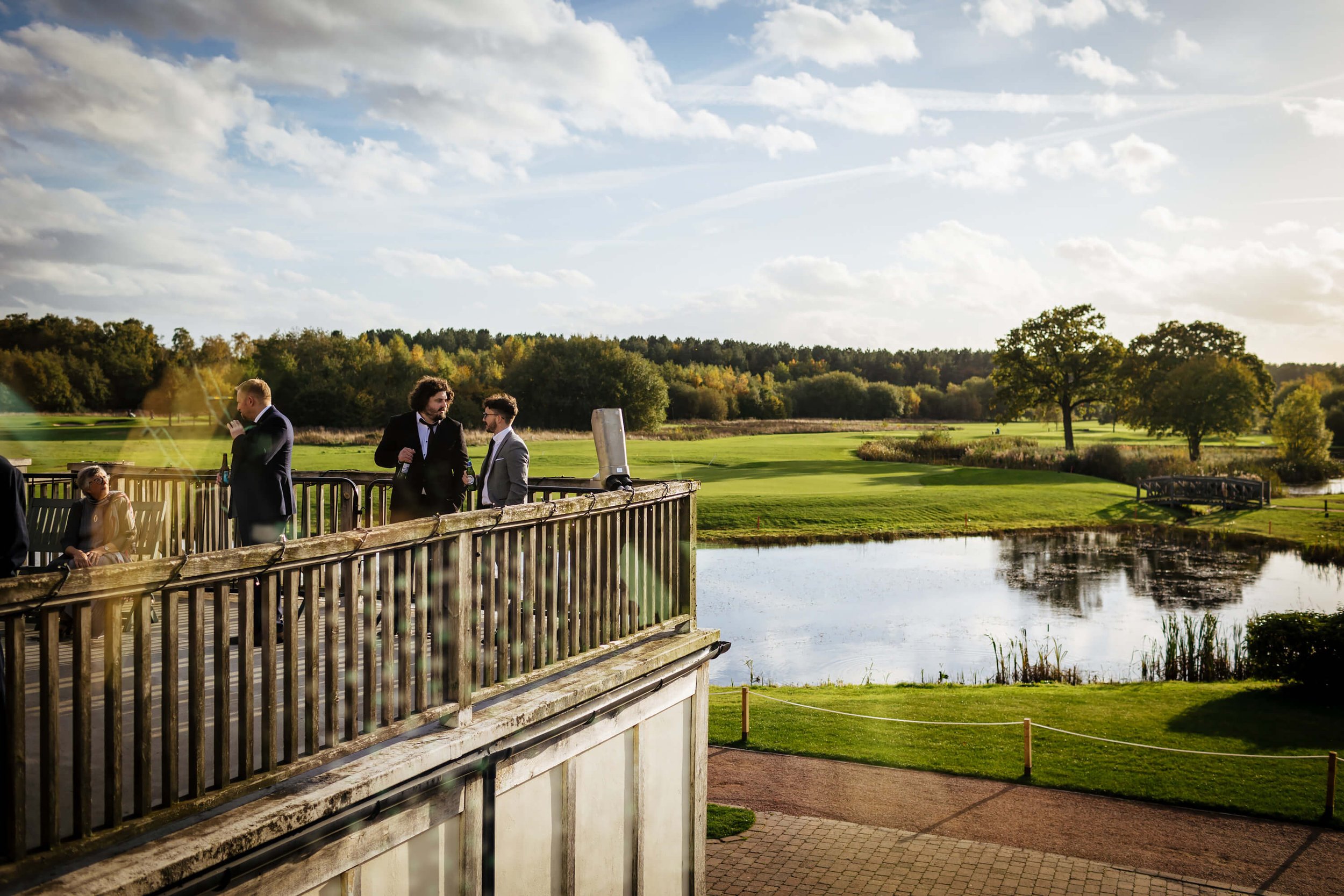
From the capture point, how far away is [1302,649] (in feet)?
54.7

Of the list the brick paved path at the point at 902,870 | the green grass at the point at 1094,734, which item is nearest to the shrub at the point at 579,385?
the green grass at the point at 1094,734

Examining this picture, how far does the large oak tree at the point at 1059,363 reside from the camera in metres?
69.7

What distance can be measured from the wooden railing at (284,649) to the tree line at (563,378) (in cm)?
4816

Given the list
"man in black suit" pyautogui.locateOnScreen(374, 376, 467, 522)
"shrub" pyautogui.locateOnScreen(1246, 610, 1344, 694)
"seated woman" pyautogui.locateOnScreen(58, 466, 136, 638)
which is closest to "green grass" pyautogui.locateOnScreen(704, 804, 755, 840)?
"man in black suit" pyautogui.locateOnScreen(374, 376, 467, 522)

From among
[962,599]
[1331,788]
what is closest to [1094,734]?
[1331,788]

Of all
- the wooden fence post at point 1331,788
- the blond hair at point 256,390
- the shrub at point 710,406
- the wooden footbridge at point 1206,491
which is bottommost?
the wooden fence post at point 1331,788

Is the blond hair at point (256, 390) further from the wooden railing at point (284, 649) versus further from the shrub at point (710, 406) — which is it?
the shrub at point (710, 406)

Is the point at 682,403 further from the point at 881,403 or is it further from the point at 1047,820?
the point at 1047,820

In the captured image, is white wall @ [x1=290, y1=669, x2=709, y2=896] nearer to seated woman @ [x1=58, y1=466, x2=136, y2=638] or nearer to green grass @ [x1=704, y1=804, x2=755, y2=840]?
green grass @ [x1=704, y1=804, x2=755, y2=840]

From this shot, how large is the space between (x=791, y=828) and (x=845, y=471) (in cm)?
5007

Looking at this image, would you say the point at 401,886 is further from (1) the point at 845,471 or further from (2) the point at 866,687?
(1) the point at 845,471

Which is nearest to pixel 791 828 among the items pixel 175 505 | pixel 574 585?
pixel 574 585

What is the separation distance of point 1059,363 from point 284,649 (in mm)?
72223

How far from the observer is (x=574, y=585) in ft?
24.4
